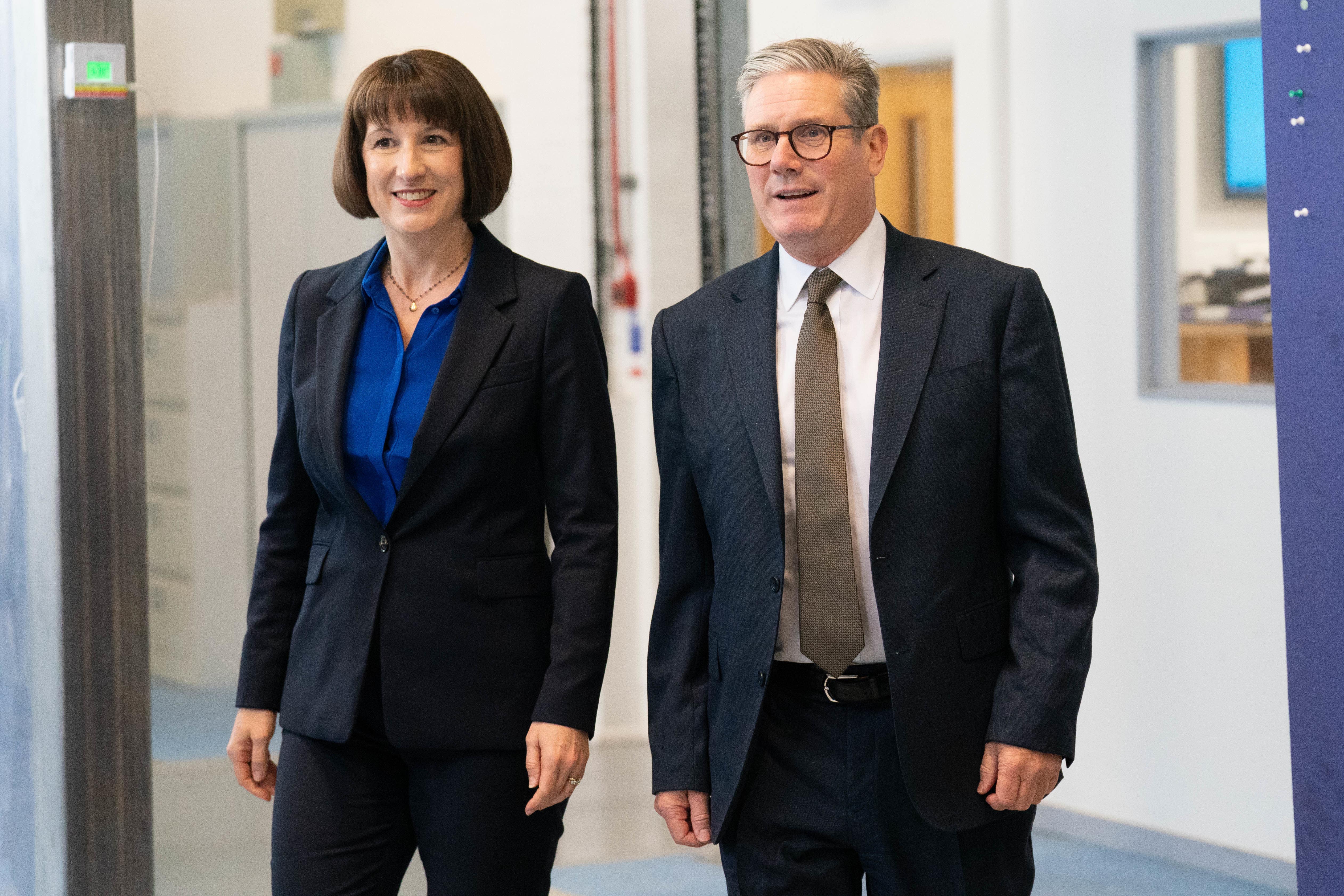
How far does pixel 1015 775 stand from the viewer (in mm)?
1841

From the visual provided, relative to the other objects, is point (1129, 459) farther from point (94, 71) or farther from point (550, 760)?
point (94, 71)

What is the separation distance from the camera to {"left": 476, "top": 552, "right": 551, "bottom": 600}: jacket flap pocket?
2.04 meters

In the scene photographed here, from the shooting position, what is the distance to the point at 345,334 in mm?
2121

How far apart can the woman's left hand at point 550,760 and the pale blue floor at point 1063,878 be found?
2.03 m

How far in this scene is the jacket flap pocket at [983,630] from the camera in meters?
1.87

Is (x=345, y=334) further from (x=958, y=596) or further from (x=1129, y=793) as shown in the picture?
(x=1129, y=793)

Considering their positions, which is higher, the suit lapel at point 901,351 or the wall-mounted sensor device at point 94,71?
the wall-mounted sensor device at point 94,71

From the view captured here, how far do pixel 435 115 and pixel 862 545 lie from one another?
0.78m

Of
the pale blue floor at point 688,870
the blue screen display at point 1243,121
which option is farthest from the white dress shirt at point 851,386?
the blue screen display at point 1243,121

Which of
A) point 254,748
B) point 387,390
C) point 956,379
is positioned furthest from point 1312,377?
point 254,748

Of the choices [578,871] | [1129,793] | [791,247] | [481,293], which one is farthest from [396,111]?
[1129,793]

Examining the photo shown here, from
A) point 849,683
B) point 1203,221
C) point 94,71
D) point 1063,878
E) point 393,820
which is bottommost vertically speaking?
point 1063,878

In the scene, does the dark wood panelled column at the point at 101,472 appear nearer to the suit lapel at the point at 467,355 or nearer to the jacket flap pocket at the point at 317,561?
the jacket flap pocket at the point at 317,561

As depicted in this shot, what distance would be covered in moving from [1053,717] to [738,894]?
472 mm
